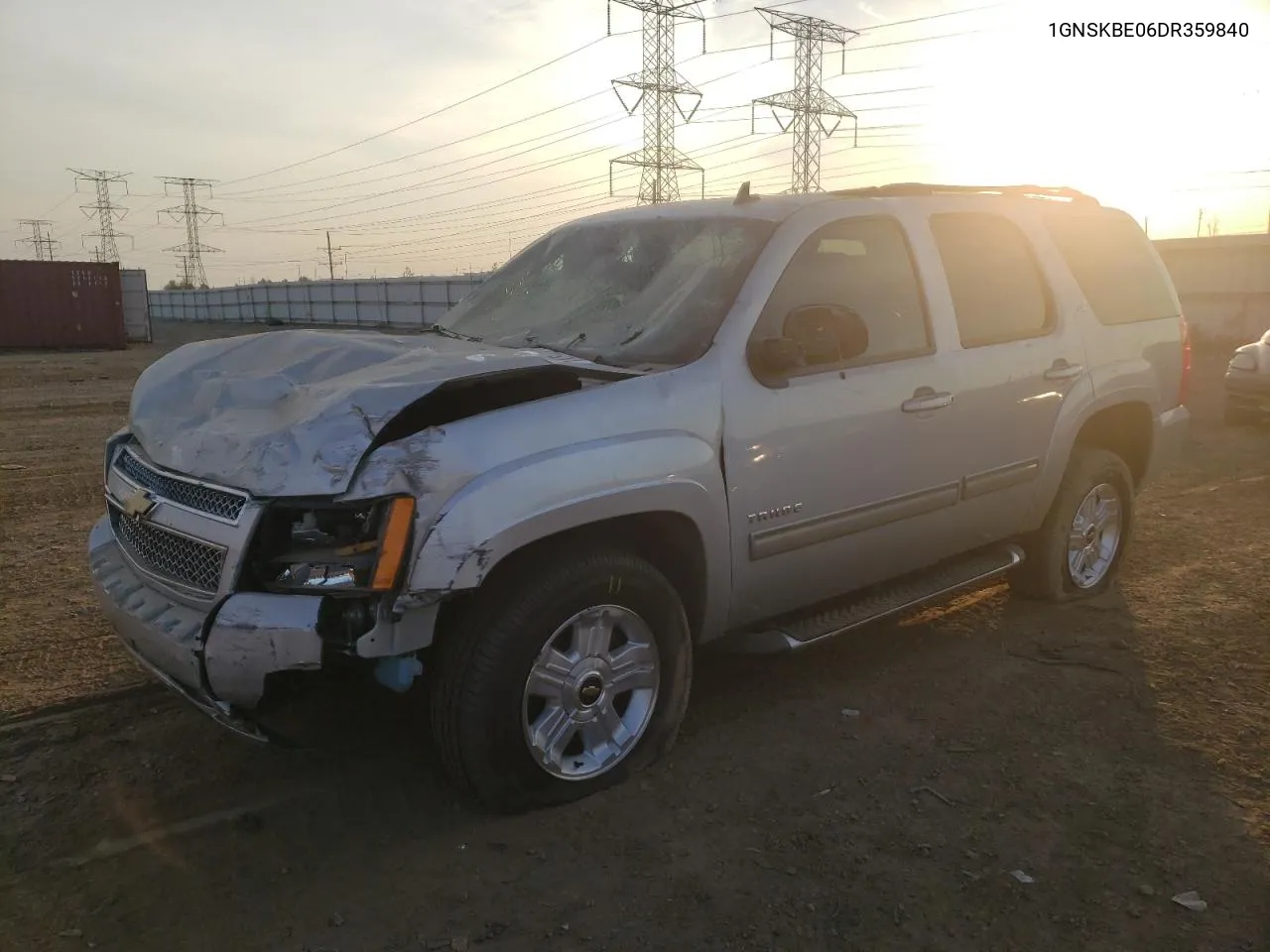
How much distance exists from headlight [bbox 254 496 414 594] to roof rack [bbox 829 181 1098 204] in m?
2.44

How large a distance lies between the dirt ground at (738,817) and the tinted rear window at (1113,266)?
1659 millimetres

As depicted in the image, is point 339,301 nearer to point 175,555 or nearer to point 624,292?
point 624,292

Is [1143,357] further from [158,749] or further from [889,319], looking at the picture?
[158,749]

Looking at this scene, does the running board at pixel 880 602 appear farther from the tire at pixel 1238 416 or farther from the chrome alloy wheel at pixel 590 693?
the tire at pixel 1238 416

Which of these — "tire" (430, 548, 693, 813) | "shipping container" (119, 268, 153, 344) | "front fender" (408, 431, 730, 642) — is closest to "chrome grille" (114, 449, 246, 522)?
→ "front fender" (408, 431, 730, 642)

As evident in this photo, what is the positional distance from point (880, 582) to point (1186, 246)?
2787cm

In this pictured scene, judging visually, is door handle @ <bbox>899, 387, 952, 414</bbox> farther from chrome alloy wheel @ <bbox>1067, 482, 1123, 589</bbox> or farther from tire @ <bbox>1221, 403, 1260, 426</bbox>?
tire @ <bbox>1221, 403, 1260, 426</bbox>

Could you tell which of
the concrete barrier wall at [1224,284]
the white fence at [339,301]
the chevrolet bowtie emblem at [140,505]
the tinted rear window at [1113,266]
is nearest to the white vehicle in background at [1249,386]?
the tinted rear window at [1113,266]

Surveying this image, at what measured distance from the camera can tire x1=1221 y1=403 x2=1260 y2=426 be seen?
1070 cm

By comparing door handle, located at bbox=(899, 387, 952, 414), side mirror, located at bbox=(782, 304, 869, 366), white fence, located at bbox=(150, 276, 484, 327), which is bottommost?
door handle, located at bbox=(899, 387, 952, 414)

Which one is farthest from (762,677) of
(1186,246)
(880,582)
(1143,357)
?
(1186,246)

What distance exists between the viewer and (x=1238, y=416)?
1083 cm

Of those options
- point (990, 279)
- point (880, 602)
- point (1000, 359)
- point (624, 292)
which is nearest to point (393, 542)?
point (624, 292)

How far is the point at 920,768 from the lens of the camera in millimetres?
3369
